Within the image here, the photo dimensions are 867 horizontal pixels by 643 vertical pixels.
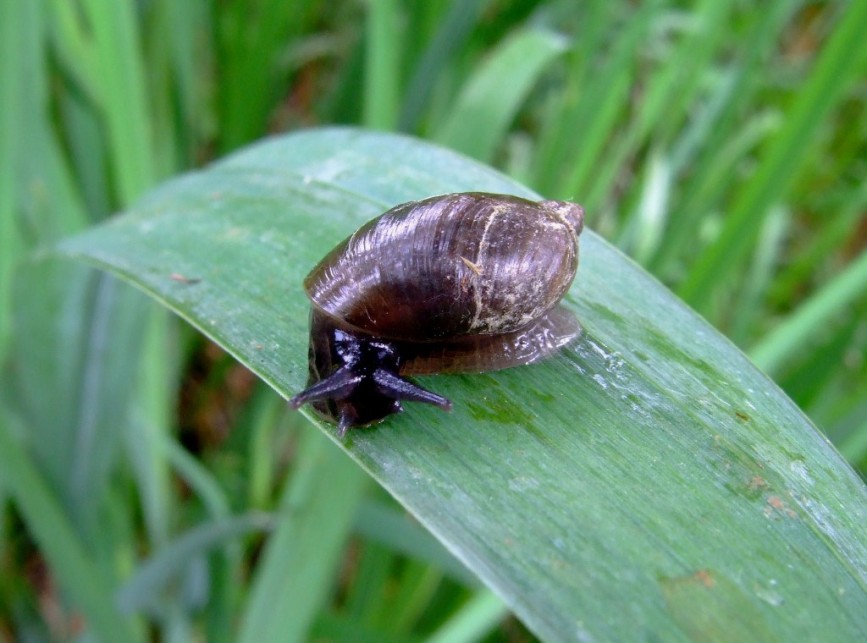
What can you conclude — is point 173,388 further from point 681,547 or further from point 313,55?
point 681,547

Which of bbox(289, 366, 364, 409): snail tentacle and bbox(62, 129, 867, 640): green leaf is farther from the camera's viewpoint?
bbox(289, 366, 364, 409): snail tentacle

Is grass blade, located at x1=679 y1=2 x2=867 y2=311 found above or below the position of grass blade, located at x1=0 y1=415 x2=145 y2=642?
above

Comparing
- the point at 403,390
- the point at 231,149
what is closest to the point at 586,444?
the point at 403,390

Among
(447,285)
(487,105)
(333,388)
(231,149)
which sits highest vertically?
(487,105)

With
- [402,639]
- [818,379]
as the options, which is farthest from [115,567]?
[818,379]

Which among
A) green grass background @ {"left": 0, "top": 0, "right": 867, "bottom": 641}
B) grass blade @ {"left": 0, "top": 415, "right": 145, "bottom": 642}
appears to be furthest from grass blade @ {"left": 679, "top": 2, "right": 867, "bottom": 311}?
grass blade @ {"left": 0, "top": 415, "right": 145, "bottom": 642}

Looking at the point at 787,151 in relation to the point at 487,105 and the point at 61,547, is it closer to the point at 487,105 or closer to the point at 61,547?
the point at 487,105

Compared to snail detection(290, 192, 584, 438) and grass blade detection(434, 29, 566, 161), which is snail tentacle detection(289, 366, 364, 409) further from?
grass blade detection(434, 29, 566, 161)
